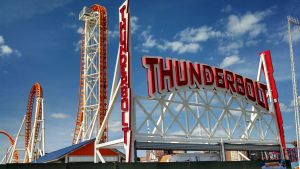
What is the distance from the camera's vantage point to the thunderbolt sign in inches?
1125

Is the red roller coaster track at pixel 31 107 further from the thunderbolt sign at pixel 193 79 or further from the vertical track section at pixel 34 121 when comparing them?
the thunderbolt sign at pixel 193 79

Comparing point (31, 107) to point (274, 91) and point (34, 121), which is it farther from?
point (274, 91)

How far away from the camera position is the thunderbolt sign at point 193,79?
28570 millimetres

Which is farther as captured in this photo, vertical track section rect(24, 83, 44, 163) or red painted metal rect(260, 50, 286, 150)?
vertical track section rect(24, 83, 44, 163)

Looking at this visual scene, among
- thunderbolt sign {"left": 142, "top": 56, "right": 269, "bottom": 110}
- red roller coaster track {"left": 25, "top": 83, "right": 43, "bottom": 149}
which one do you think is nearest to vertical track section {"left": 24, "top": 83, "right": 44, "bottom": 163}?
red roller coaster track {"left": 25, "top": 83, "right": 43, "bottom": 149}

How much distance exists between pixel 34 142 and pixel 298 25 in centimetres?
4151

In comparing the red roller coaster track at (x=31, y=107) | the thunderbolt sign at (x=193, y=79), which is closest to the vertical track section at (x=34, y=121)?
the red roller coaster track at (x=31, y=107)

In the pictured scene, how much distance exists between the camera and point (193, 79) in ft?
105

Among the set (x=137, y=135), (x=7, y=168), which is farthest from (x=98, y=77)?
(x=7, y=168)

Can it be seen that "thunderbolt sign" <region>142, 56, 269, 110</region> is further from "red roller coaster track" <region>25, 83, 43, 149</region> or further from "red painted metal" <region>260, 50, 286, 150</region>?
"red roller coaster track" <region>25, 83, 43, 149</region>

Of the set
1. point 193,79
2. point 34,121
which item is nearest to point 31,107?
point 34,121

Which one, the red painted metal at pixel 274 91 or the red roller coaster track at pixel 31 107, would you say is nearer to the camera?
the red painted metal at pixel 274 91

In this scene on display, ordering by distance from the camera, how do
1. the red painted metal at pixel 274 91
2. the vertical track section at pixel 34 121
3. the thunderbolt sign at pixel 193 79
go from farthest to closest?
1. the vertical track section at pixel 34 121
2. the red painted metal at pixel 274 91
3. the thunderbolt sign at pixel 193 79

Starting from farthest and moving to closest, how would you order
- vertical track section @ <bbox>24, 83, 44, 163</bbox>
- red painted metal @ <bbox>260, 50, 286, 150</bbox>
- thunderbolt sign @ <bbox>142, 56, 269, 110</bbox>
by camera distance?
vertical track section @ <bbox>24, 83, 44, 163</bbox>
red painted metal @ <bbox>260, 50, 286, 150</bbox>
thunderbolt sign @ <bbox>142, 56, 269, 110</bbox>
